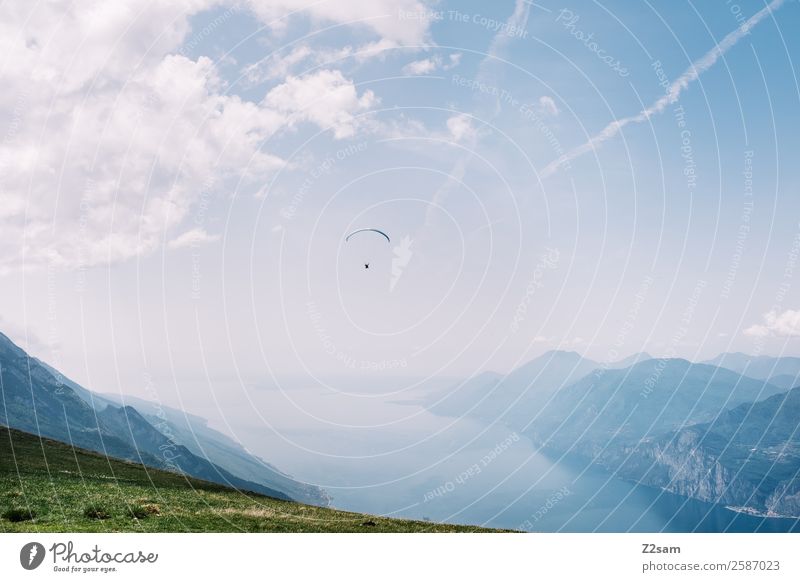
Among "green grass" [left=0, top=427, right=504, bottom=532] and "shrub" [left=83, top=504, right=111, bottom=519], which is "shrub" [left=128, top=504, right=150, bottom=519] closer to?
"green grass" [left=0, top=427, right=504, bottom=532]

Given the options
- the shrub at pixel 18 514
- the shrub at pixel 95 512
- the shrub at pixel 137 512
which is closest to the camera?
the shrub at pixel 18 514

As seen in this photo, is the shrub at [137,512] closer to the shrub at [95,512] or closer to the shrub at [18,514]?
the shrub at [95,512]

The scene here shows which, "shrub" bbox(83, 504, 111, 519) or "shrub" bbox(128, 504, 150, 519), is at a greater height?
"shrub" bbox(83, 504, 111, 519)

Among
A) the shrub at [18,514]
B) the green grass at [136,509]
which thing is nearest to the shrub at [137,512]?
the green grass at [136,509]

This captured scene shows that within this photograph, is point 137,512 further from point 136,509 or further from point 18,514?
point 18,514

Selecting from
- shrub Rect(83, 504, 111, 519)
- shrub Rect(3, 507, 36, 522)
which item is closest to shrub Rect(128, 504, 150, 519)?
shrub Rect(83, 504, 111, 519)


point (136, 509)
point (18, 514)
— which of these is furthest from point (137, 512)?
point (18, 514)

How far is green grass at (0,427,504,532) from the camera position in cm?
2870

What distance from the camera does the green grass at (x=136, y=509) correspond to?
28.7 m

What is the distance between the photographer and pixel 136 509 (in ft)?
108

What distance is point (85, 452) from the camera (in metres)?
76.4

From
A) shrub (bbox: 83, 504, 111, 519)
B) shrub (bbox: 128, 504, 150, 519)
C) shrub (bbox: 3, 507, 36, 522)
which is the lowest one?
shrub (bbox: 128, 504, 150, 519)
